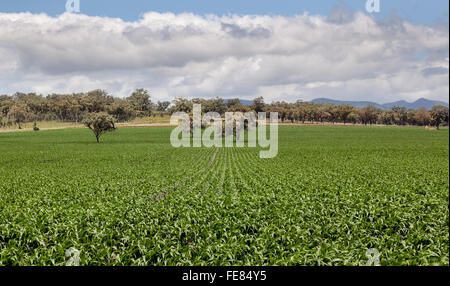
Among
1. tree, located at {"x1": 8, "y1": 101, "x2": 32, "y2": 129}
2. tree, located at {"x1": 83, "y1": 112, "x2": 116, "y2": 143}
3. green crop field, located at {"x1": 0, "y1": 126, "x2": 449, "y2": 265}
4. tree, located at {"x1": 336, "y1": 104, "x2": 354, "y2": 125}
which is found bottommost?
green crop field, located at {"x1": 0, "y1": 126, "x2": 449, "y2": 265}

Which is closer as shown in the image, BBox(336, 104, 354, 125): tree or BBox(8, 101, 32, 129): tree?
BBox(8, 101, 32, 129): tree

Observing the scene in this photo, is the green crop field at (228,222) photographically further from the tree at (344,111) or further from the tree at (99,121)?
the tree at (344,111)

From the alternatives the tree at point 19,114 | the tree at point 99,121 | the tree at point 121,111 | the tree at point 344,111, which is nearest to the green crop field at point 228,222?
the tree at point 99,121

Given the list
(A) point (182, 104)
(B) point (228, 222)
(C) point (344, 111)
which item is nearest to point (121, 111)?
(A) point (182, 104)

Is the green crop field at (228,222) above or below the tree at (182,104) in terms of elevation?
below

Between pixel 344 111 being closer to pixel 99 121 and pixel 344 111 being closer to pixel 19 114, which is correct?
pixel 99 121

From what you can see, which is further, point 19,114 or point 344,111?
point 344,111

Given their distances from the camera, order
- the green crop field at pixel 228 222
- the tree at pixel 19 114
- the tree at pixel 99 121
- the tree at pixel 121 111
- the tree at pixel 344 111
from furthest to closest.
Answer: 1. the tree at pixel 344 111
2. the tree at pixel 121 111
3. the tree at pixel 19 114
4. the tree at pixel 99 121
5. the green crop field at pixel 228 222

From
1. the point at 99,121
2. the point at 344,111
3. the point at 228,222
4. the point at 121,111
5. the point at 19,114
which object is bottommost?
the point at 228,222

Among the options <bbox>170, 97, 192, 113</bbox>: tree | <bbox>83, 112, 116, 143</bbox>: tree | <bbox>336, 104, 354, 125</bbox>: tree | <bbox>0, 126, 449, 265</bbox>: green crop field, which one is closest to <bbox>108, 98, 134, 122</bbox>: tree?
<bbox>170, 97, 192, 113</bbox>: tree

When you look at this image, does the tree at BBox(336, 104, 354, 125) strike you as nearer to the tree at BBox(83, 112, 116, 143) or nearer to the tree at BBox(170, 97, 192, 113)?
the tree at BBox(170, 97, 192, 113)

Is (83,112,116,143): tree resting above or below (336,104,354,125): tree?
below

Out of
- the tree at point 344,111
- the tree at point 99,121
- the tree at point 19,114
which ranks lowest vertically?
the tree at point 99,121

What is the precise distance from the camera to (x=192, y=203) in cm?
1914
